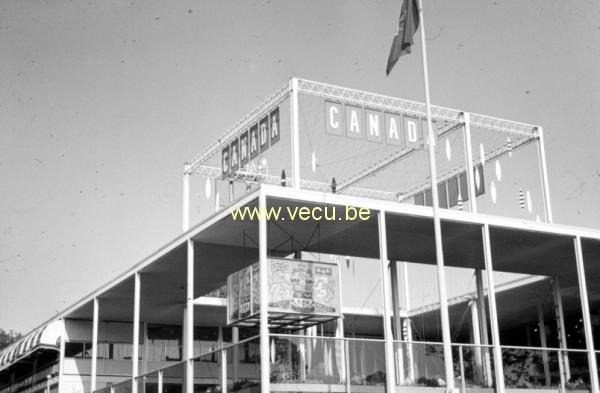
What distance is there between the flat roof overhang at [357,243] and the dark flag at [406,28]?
158 inches

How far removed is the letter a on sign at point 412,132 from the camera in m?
25.8

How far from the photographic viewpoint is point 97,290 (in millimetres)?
29891

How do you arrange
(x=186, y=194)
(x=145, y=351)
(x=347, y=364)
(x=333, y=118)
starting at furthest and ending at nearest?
(x=145, y=351) < (x=186, y=194) < (x=333, y=118) < (x=347, y=364)

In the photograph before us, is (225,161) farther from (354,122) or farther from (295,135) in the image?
(295,135)

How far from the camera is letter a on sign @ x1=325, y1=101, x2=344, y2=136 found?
23.9 meters

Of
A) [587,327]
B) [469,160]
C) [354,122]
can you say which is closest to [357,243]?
[354,122]

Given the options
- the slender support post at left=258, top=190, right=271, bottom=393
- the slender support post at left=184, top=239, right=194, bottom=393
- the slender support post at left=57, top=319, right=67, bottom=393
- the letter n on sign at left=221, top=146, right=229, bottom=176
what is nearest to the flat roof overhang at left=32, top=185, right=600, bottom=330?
the slender support post at left=258, top=190, right=271, bottom=393

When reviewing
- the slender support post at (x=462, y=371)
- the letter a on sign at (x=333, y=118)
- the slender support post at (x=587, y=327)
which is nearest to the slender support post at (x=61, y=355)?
the letter a on sign at (x=333, y=118)

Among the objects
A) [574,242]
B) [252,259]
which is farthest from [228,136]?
[574,242]

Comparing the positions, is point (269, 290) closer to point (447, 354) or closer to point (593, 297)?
point (447, 354)

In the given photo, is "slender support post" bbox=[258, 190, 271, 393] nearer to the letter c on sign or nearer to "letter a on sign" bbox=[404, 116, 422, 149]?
the letter c on sign

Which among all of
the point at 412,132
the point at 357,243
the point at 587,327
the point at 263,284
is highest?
the point at 412,132

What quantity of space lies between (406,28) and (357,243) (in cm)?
605

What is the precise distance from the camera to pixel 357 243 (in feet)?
80.8
